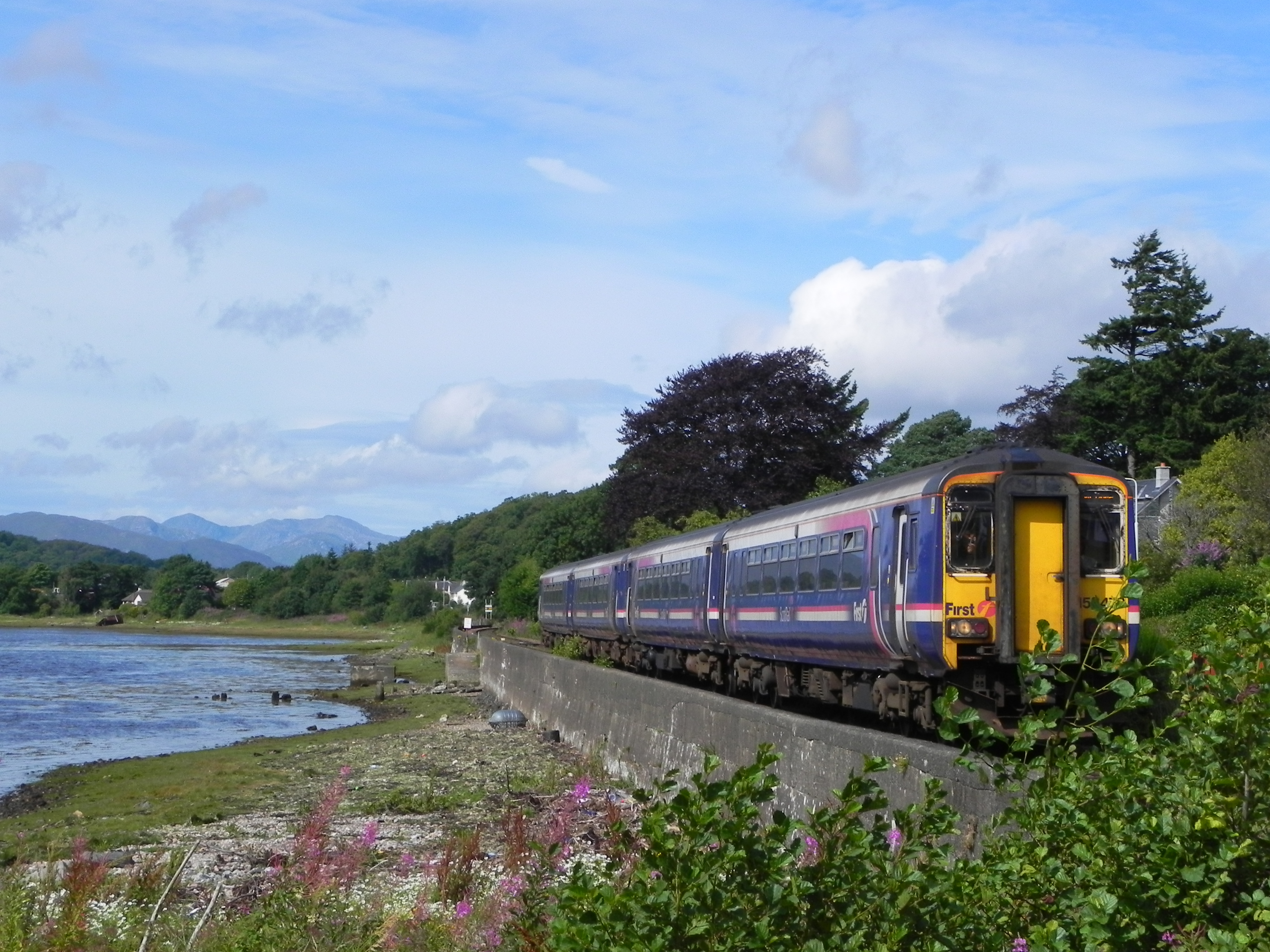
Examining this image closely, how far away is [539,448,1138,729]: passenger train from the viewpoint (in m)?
12.5

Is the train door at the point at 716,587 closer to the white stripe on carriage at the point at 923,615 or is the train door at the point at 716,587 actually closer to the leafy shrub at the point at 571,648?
the white stripe on carriage at the point at 923,615

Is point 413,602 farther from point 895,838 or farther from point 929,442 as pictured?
point 895,838

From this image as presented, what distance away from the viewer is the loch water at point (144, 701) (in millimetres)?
33938

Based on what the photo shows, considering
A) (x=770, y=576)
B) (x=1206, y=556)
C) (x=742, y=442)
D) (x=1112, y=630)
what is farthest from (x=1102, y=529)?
(x=742, y=442)

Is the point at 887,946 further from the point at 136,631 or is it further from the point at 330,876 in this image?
the point at 136,631

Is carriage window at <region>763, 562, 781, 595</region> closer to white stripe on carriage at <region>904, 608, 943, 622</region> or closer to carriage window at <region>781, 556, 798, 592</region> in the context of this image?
carriage window at <region>781, 556, 798, 592</region>

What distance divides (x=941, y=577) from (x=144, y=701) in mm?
41811

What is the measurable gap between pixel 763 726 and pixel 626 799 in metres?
2.49

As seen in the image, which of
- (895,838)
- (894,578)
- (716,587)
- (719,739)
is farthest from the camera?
(716,587)

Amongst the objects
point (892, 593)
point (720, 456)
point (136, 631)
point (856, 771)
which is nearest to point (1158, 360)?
point (720, 456)

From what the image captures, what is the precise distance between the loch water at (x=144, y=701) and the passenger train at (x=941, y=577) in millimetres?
15437

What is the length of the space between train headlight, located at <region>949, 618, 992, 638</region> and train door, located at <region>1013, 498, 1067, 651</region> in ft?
0.80

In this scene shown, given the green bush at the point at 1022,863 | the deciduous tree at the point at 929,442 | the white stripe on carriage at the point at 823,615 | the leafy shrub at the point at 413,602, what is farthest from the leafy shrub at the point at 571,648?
the leafy shrub at the point at 413,602

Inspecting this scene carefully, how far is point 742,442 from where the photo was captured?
4909cm
